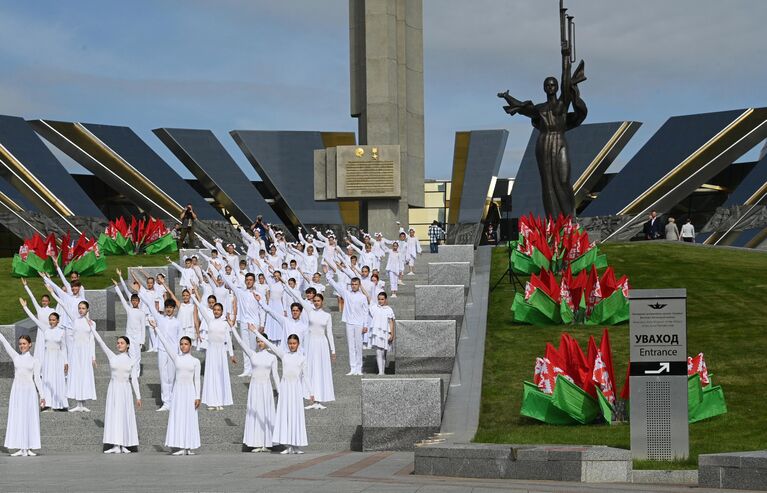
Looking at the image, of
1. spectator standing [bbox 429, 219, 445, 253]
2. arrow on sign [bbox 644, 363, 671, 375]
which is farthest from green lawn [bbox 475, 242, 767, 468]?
spectator standing [bbox 429, 219, 445, 253]

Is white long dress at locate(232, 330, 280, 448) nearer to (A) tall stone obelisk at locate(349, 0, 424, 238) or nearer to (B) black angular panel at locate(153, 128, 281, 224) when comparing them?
(A) tall stone obelisk at locate(349, 0, 424, 238)

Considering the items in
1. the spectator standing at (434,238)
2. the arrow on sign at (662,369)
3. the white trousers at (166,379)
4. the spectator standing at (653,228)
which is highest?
the spectator standing at (653,228)

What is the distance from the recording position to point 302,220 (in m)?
39.2

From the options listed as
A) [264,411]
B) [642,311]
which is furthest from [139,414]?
[642,311]

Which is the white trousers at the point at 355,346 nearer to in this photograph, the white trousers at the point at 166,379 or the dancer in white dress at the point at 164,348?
the dancer in white dress at the point at 164,348

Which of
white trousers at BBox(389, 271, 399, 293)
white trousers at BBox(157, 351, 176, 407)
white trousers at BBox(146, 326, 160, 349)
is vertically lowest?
white trousers at BBox(157, 351, 176, 407)

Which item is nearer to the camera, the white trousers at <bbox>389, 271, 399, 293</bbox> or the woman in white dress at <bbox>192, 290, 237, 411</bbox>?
the woman in white dress at <bbox>192, 290, 237, 411</bbox>

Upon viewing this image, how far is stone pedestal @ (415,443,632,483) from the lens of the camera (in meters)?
8.63

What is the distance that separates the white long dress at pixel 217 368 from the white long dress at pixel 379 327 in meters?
1.94

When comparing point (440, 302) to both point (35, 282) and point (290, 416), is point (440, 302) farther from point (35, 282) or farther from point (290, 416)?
point (35, 282)

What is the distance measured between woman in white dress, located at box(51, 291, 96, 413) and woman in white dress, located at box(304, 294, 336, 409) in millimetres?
2687

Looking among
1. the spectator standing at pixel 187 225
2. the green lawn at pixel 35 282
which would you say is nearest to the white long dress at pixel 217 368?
the green lawn at pixel 35 282

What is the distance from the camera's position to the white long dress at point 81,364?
14422mm

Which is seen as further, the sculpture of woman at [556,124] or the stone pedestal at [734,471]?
the sculpture of woman at [556,124]
